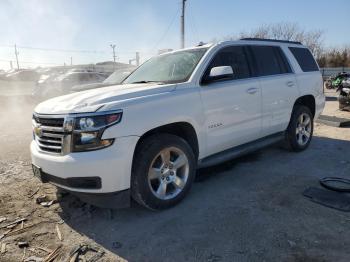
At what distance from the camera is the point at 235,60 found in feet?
15.3

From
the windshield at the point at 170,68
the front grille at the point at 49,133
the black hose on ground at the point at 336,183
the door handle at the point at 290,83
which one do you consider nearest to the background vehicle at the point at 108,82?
the windshield at the point at 170,68

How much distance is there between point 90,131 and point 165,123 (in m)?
0.83

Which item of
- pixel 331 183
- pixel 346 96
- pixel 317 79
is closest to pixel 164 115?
pixel 331 183

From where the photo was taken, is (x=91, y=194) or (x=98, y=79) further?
(x=98, y=79)

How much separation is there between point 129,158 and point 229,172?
7.20 feet

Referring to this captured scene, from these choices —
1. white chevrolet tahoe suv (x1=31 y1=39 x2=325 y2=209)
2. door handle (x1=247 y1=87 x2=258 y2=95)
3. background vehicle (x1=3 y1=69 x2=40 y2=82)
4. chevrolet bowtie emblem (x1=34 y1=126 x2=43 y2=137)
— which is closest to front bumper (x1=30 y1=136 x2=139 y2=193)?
white chevrolet tahoe suv (x1=31 y1=39 x2=325 y2=209)

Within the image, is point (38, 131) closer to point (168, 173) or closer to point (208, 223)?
point (168, 173)

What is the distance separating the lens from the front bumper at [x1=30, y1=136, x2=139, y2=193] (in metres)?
3.13

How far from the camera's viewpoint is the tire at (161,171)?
11.2 feet

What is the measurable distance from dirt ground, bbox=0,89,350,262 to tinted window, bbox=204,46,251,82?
4.90 ft

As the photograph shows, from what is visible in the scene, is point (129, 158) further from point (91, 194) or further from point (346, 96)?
point (346, 96)

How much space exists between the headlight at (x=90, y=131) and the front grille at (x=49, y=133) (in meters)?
0.21

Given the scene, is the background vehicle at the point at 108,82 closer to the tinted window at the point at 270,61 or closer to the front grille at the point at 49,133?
the tinted window at the point at 270,61

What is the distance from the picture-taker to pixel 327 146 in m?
6.36
